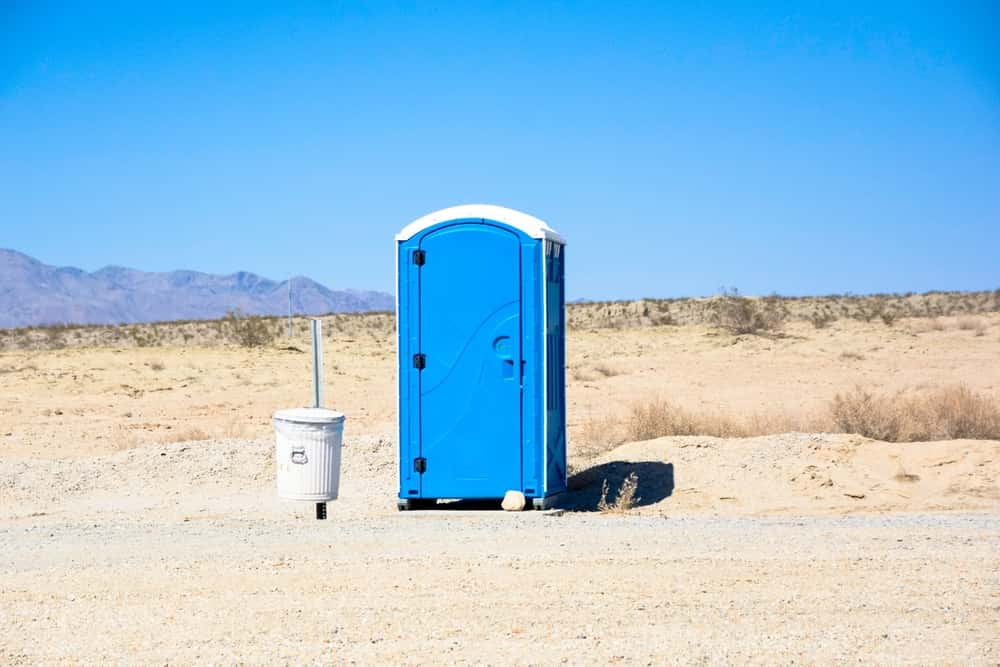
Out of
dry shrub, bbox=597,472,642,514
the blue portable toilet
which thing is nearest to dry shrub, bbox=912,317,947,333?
dry shrub, bbox=597,472,642,514

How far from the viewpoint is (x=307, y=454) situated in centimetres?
1120

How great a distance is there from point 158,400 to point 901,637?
72.1 ft

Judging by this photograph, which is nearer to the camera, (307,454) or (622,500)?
(307,454)

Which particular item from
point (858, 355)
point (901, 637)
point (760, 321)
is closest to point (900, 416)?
point (901, 637)

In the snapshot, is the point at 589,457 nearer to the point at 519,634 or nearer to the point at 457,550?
the point at 457,550

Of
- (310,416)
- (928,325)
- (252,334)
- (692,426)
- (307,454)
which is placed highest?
(928,325)

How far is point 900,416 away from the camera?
17.0 m

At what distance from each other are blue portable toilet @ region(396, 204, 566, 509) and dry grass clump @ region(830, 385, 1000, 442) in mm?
5836

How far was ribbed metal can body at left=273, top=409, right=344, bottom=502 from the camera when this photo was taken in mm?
11133

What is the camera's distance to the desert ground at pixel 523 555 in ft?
22.2

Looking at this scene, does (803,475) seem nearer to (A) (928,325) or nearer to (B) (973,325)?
(B) (973,325)

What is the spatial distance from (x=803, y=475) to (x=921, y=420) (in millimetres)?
4366

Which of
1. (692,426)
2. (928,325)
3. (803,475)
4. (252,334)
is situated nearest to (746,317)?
(928,325)

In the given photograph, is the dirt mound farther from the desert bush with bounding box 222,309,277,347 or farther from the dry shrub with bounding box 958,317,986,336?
the desert bush with bounding box 222,309,277,347
